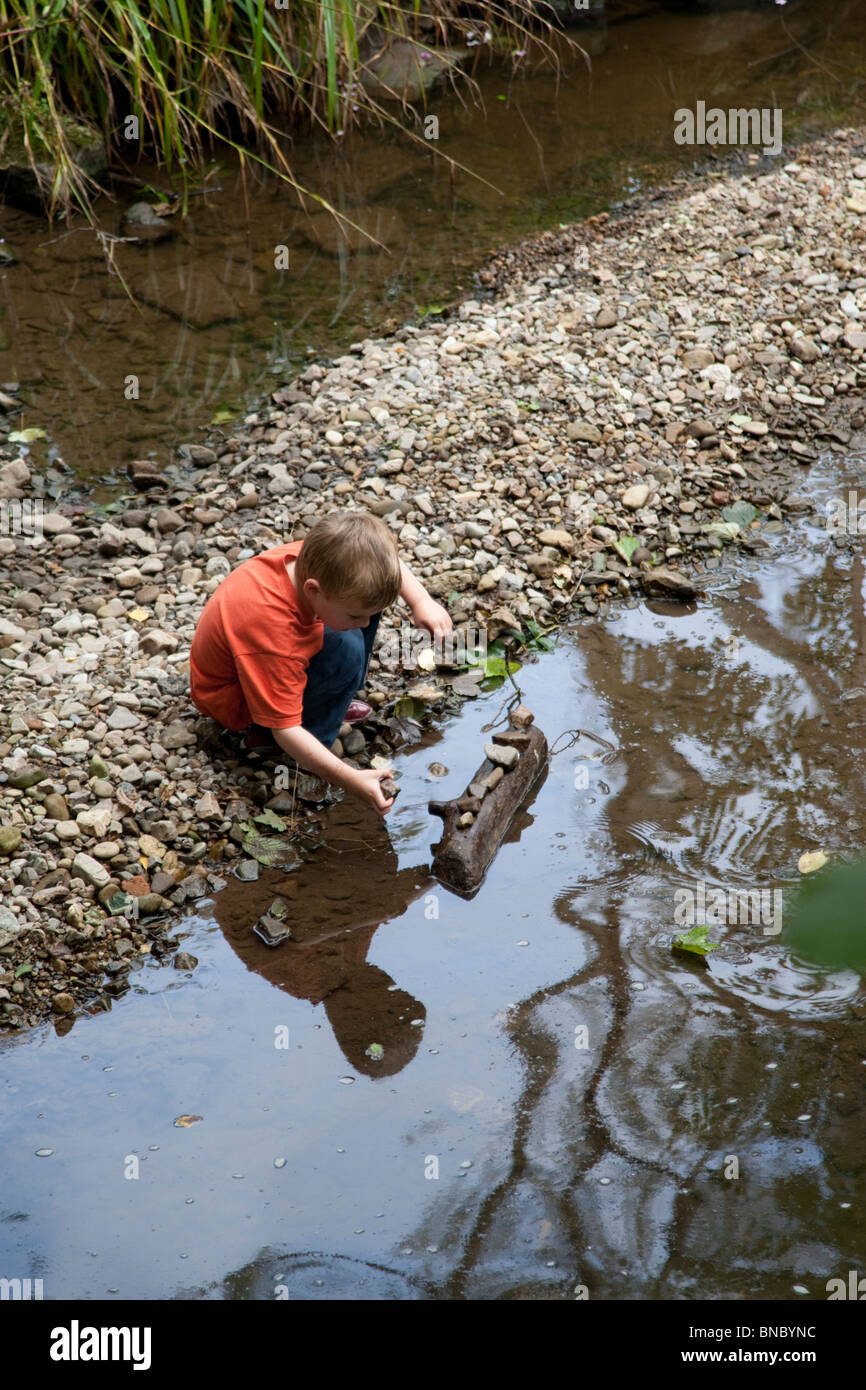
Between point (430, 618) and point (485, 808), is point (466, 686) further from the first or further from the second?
point (485, 808)

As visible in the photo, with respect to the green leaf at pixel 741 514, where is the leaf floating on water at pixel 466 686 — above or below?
below

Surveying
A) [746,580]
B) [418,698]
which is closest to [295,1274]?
[418,698]

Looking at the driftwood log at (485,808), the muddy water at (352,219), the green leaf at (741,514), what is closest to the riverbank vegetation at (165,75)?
the muddy water at (352,219)

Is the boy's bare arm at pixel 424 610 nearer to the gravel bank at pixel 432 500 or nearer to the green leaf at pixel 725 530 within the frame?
the gravel bank at pixel 432 500

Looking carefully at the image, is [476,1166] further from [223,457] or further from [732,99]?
[732,99]

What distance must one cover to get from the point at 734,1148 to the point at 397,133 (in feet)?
24.1

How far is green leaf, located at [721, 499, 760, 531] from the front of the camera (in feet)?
13.8

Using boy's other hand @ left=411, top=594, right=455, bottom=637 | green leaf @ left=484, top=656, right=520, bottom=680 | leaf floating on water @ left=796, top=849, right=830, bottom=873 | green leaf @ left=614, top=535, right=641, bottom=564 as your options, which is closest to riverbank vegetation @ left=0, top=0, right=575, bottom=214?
green leaf @ left=614, top=535, right=641, bottom=564

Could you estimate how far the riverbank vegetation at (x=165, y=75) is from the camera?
18.2ft

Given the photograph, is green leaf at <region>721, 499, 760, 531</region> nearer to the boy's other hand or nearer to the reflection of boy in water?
the boy's other hand

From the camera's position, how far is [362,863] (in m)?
3.06

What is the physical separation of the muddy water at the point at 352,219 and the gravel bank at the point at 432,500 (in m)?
0.33

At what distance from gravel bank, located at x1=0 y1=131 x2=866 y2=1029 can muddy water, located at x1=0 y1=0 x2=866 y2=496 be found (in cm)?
33

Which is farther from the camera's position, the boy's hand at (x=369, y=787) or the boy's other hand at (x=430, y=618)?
the boy's other hand at (x=430, y=618)
